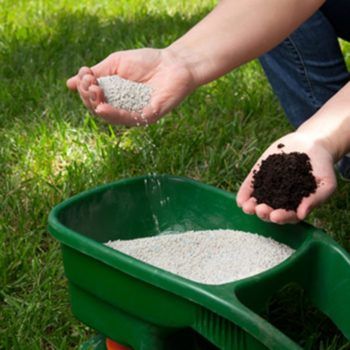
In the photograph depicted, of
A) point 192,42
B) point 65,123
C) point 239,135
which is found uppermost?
point 192,42

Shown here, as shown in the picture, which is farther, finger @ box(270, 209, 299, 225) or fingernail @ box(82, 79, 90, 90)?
fingernail @ box(82, 79, 90, 90)

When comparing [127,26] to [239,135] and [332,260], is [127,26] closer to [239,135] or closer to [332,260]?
[239,135]

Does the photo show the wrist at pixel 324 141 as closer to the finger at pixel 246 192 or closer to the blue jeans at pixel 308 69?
the finger at pixel 246 192

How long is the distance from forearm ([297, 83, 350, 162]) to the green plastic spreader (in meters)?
0.14

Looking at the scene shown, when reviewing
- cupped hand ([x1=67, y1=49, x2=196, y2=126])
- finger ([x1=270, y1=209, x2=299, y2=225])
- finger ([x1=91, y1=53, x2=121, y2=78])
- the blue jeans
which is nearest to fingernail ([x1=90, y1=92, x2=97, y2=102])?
cupped hand ([x1=67, y1=49, x2=196, y2=126])

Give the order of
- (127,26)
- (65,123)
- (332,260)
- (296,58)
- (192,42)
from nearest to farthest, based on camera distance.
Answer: (332,260) → (192,42) → (296,58) → (65,123) → (127,26)

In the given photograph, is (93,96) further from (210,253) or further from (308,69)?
(308,69)

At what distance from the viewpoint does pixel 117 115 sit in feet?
4.70

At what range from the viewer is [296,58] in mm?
1922

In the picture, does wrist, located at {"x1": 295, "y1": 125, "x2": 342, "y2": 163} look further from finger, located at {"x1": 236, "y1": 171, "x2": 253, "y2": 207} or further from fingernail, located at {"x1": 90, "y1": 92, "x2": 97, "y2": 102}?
fingernail, located at {"x1": 90, "y1": 92, "x2": 97, "y2": 102}

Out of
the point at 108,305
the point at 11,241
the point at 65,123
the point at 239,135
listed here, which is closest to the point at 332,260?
the point at 108,305

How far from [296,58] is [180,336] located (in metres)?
0.85

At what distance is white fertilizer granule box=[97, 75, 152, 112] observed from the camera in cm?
143

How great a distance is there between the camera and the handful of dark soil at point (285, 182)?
4.21ft
